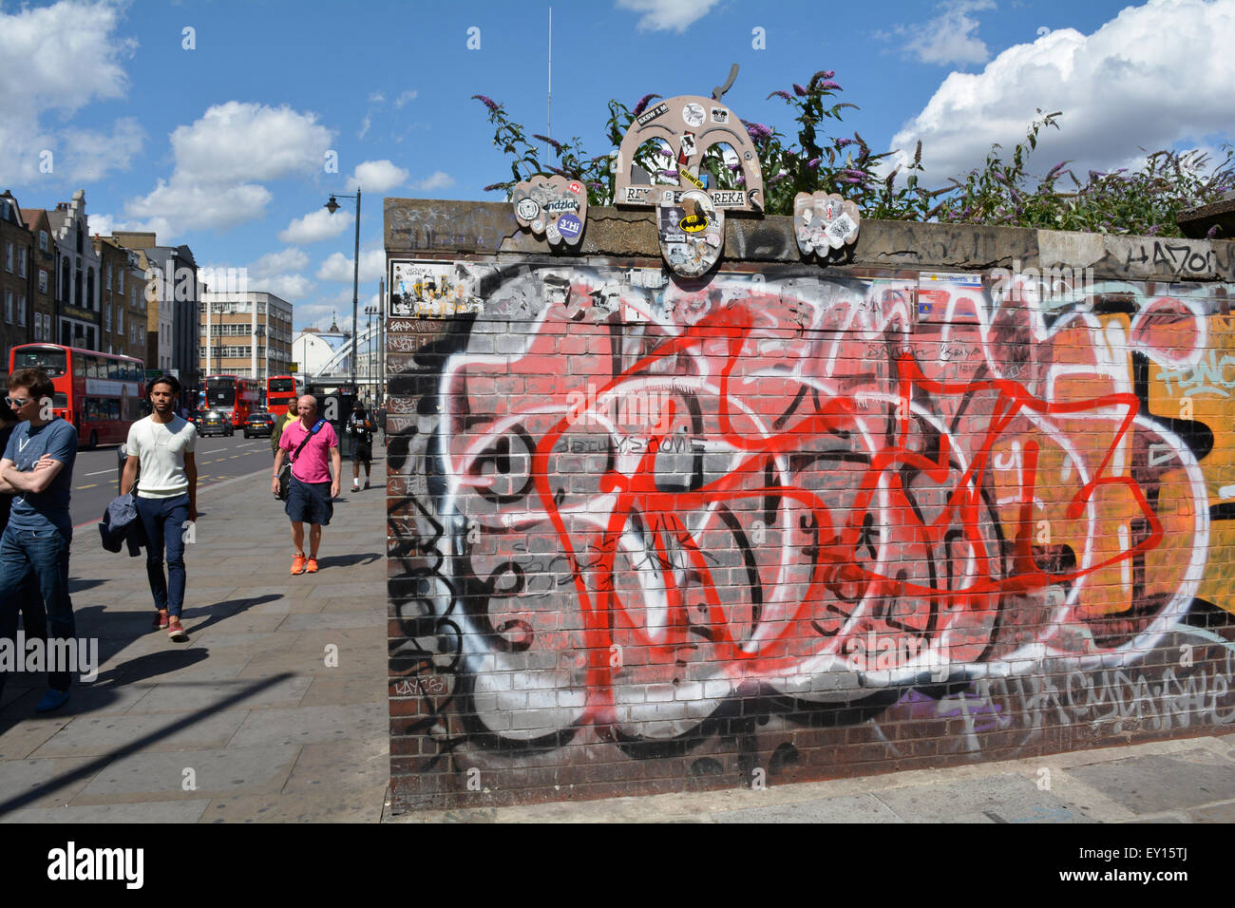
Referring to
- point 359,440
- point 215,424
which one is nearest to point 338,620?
point 359,440

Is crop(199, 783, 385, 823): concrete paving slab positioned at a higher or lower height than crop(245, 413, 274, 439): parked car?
lower

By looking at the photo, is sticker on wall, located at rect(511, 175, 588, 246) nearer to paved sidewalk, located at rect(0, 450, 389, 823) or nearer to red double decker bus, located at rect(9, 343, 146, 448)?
paved sidewalk, located at rect(0, 450, 389, 823)

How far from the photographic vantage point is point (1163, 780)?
167 inches

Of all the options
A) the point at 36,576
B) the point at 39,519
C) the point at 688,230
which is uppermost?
the point at 688,230

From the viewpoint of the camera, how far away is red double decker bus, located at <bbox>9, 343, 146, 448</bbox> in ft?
95.1

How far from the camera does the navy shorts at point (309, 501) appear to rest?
28.9 feet

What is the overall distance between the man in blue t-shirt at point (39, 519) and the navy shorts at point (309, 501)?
3.63 meters

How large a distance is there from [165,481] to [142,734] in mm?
2248

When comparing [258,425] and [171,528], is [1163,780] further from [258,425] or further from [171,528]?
[258,425]

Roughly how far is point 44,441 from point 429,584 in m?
2.89

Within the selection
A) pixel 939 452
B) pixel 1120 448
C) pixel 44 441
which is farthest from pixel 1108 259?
pixel 44 441

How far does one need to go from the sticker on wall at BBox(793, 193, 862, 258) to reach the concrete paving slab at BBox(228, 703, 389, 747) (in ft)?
11.7

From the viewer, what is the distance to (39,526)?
4914mm

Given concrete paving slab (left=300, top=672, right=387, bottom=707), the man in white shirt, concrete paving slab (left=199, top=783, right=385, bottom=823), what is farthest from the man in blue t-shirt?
concrete paving slab (left=199, top=783, right=385, bottom=823)
